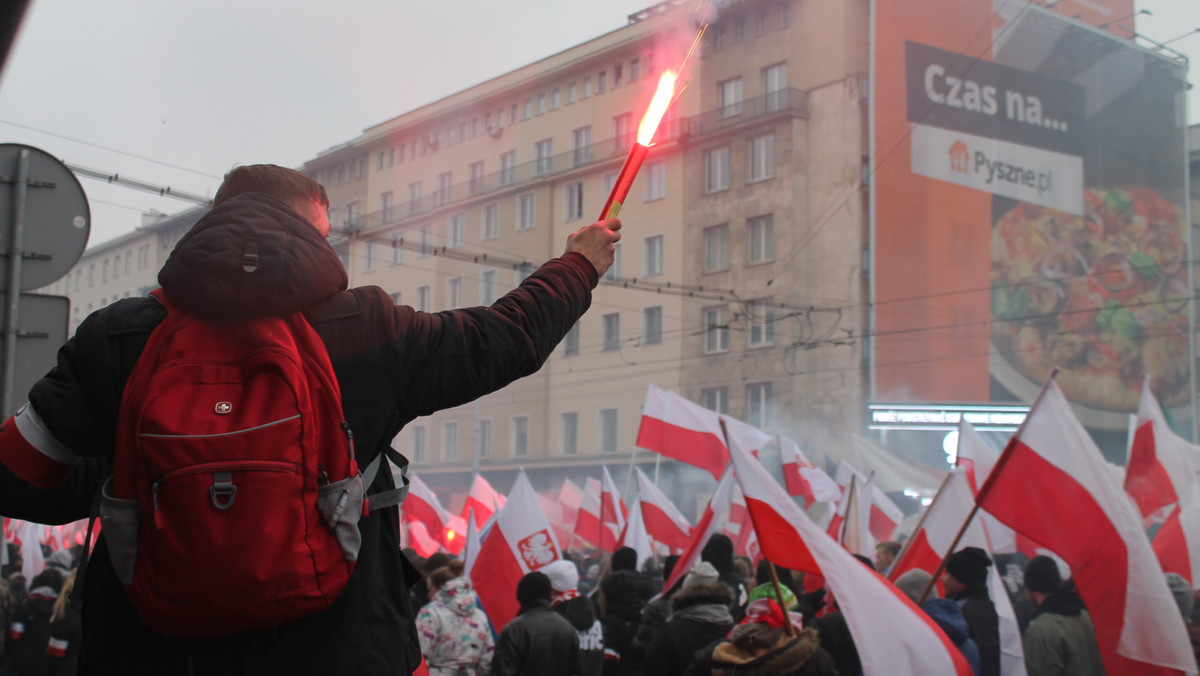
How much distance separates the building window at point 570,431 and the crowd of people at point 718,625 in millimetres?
37068

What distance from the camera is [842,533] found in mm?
10570

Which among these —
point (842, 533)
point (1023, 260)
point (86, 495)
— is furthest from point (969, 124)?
point (86, 495)

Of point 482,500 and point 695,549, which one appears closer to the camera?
point 695,549

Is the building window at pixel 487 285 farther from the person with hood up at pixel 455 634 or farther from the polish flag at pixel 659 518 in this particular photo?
the person with hood up at pixel 455 634

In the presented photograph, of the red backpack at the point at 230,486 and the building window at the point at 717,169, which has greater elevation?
the building window at the point at 717,169

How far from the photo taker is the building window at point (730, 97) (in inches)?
1539

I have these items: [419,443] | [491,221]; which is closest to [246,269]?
[491,221]

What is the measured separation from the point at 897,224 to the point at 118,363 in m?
37.9

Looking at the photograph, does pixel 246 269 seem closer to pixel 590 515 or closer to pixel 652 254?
pixel 590 515

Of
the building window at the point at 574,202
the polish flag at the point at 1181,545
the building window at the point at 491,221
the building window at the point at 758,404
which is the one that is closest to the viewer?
the polish flag at the point at 1181,545

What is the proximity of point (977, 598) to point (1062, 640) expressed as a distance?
0.50 metres

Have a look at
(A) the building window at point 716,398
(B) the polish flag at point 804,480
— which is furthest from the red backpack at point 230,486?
(A) the building window at point 716,398

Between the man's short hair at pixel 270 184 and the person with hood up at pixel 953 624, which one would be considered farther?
the person with hood up at pixel 953 624

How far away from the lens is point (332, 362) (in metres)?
2.04
